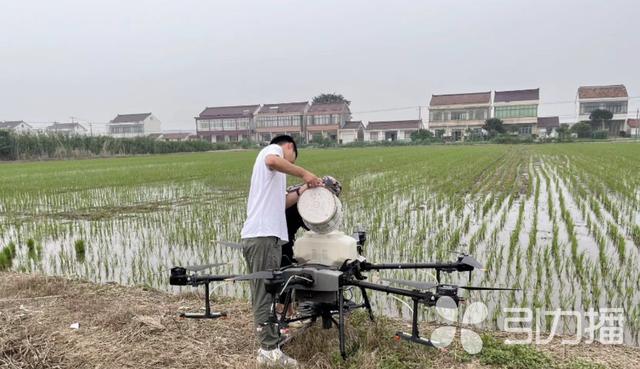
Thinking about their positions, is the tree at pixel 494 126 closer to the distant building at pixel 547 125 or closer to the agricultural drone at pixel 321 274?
the distant building at pixel 547 125

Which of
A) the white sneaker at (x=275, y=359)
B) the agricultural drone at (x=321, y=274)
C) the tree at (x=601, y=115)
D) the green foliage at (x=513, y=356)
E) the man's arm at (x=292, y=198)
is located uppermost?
the tree at (x=601, y=115)

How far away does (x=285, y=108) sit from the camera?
53156 mm

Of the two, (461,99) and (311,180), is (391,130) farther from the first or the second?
A: (311,180)

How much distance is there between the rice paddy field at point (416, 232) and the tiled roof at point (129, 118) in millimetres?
50822

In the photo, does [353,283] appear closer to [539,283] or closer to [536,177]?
[539,283]

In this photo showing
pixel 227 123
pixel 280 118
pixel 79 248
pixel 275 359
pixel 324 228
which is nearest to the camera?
pixel 275 359

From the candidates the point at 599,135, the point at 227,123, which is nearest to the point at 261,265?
the point at 599,135

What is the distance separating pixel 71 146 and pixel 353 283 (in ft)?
99.3

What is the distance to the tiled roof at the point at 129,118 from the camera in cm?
5956

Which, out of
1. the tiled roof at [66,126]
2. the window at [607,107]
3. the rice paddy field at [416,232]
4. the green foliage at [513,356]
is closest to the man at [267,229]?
the green foliage at [513,356]

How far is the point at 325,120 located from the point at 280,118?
528 centimetres

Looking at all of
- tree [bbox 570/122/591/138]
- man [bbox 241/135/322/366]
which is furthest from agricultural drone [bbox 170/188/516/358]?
tree [bbox 570/122/591/138]

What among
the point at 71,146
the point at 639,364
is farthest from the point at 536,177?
the point at 71,146

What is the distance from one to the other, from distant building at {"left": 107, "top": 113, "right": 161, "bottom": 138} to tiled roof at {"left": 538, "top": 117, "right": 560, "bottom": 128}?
1847 inches
